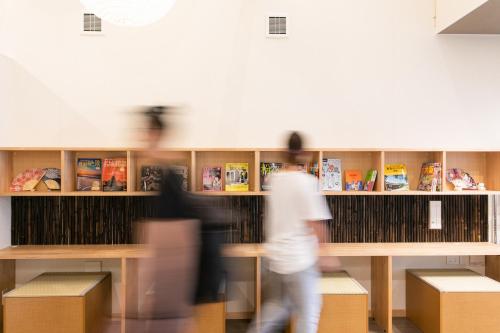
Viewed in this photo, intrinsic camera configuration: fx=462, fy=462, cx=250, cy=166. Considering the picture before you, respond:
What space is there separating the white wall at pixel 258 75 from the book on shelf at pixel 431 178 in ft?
0.88

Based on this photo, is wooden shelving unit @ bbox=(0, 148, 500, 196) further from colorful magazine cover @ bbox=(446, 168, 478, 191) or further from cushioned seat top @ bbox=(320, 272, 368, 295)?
cushioned seat top @ bbox=(320, 272, 368, 295)

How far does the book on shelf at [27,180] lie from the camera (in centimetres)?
397

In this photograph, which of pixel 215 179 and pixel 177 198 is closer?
pixel 177 198

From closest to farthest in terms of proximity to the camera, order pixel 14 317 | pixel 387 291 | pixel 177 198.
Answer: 1. pixel 177 198
2. pixel 14 317
3. pixel 387 291

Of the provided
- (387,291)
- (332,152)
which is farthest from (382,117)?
(387,291)

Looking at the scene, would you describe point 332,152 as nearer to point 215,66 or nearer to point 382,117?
point 382,117

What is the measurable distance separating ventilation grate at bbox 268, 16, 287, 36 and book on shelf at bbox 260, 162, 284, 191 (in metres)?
Answer: 1.18

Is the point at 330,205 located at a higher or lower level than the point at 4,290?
higher

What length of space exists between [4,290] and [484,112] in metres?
4.54

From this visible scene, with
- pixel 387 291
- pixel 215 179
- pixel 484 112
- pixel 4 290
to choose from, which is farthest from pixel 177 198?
pixel 484 112

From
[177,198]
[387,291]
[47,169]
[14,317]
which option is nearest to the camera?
[177,198]

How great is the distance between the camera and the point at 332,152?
4230 millimetres

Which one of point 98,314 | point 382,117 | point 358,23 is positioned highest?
point 358,23

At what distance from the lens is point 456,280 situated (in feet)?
12.4
